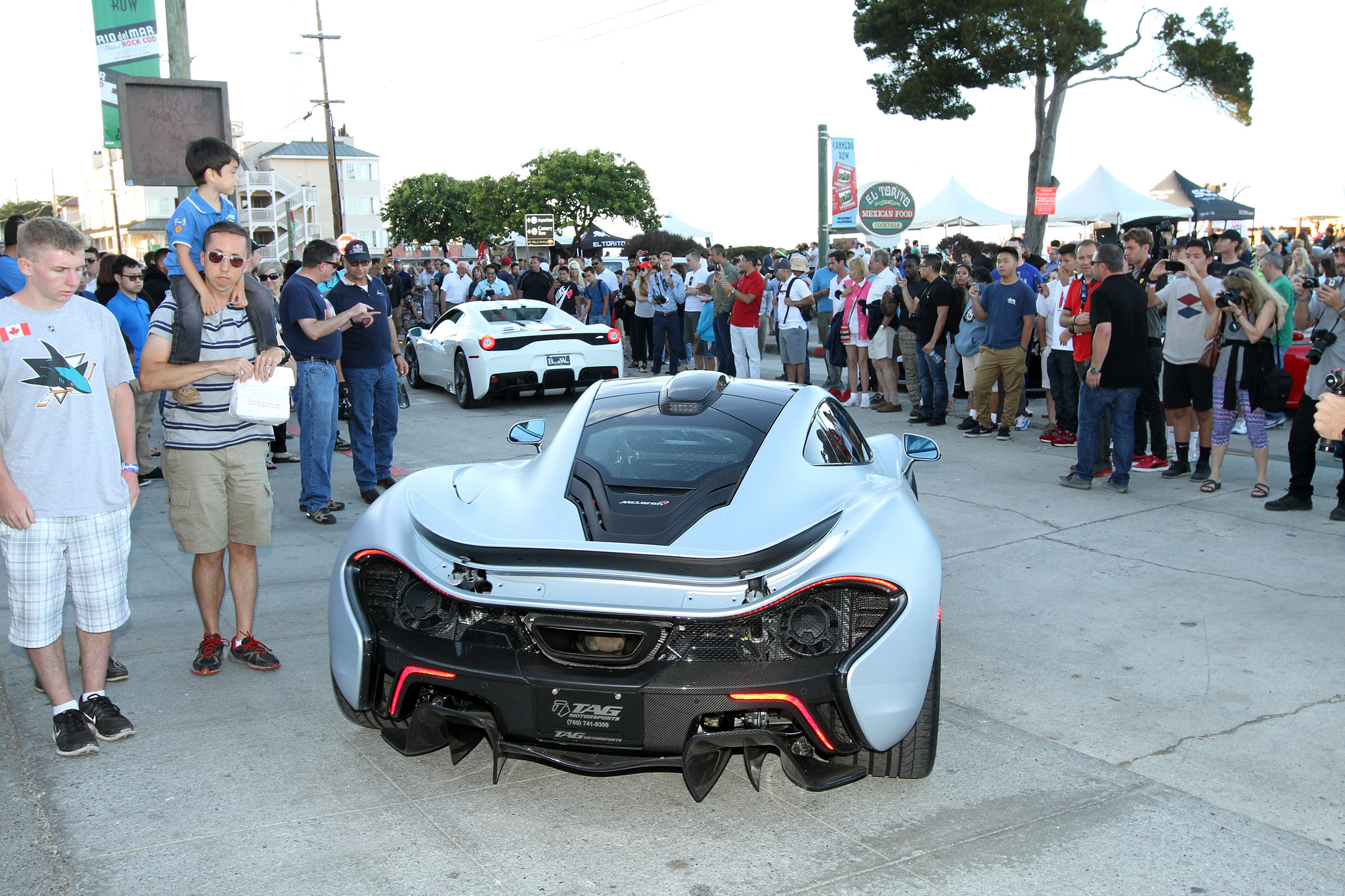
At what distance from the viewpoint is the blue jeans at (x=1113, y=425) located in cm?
773

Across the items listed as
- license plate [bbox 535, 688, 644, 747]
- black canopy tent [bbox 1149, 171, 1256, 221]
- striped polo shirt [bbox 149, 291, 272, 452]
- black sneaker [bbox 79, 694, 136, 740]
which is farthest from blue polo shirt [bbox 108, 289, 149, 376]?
black canopy tent [bbox 1149, 171, 1256, 221]

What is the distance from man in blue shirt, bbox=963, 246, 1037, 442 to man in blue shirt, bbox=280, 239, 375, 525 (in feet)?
19.6

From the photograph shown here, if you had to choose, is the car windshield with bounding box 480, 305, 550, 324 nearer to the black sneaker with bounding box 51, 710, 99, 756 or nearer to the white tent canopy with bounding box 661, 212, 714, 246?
the black sneaker with bounding box 51, 710, 99, 756

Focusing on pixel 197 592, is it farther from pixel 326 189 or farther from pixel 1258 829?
pixel 326 189

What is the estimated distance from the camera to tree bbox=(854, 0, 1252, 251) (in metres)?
22.5

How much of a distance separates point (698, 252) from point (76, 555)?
12.6 meters

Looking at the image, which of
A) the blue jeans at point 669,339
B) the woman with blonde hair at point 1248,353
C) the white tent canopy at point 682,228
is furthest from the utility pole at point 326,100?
the woman with blonde hair at point 1248,353

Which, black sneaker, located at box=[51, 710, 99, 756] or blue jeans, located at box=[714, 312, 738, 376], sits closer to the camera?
black sneaker, located at box=[51, 710, 99, 756]

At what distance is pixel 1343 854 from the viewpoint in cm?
288

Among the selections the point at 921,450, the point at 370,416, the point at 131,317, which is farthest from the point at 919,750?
the point at 131,317

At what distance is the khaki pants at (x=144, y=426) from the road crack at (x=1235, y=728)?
735 centimetres

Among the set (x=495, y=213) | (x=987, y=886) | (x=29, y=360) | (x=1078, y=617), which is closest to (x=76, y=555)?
(x=29, y=360)

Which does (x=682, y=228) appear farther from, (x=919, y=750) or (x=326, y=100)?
(x=919, y=750)

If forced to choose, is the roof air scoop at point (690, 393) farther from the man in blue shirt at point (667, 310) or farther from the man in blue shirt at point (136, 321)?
the man in blue shirt at point (667, 310)
